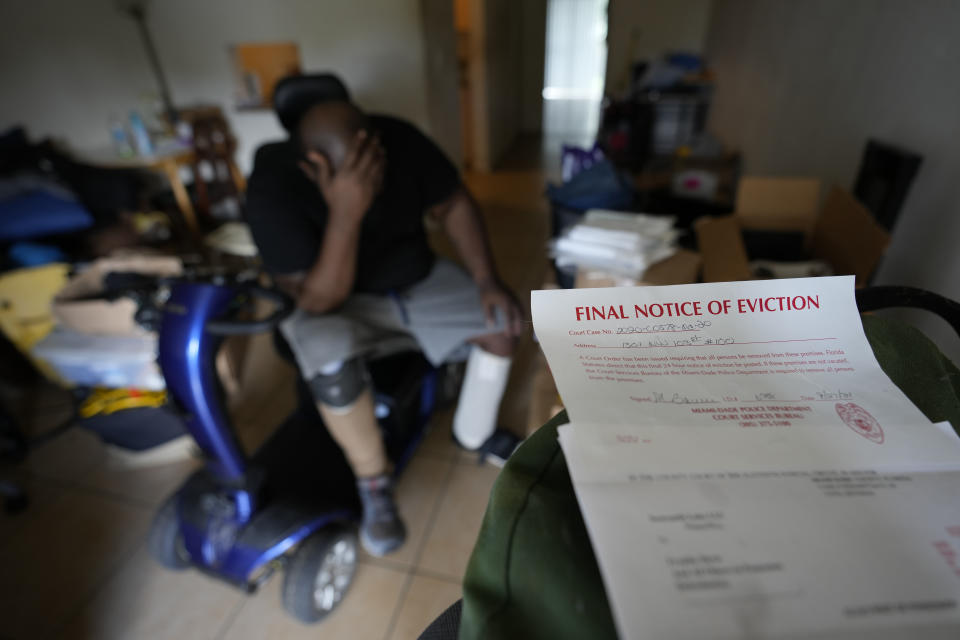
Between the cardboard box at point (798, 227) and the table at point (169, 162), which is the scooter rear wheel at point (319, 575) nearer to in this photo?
the cardboard box at point (798, 227)

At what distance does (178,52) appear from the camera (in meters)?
2.92

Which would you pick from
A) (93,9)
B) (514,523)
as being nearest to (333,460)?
(514,523)

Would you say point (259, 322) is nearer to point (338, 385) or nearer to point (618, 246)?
point (338, 385)

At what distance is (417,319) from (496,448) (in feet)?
1.51

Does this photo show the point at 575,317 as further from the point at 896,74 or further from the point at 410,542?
the point at 896,74

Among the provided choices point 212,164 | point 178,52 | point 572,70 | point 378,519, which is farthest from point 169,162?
point 572,70

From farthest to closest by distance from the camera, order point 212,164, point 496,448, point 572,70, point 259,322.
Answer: point 572,70, point 212,164, point 496,448, point 259,322

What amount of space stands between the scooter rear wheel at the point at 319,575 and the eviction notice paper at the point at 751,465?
3.10ft

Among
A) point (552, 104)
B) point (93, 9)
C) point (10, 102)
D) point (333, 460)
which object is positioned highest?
point (93, 9)

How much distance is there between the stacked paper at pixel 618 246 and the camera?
1.06 metres

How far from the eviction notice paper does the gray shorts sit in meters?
0.85

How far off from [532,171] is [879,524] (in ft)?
14.0

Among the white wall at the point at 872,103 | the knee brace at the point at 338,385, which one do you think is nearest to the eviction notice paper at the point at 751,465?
the white wall at the point at 872,103

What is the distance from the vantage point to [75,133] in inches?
111
